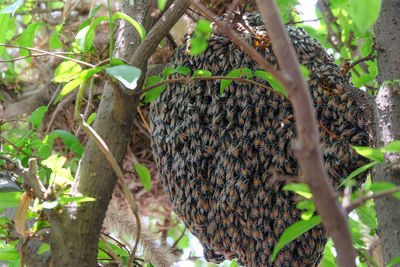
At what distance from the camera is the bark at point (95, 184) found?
736 mm

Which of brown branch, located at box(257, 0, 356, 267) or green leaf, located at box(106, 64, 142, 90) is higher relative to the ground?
green leaf, located at box(106, 64, 142, 90)

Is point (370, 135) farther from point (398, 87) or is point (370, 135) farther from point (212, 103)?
point (212, 103)

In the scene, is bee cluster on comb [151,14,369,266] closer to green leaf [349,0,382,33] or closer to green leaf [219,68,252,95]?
green leaf [219,68,252,95]

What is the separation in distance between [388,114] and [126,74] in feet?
1.57

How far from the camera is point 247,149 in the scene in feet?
3.04

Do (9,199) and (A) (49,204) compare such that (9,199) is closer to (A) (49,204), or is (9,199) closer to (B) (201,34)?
(A) (49,204)

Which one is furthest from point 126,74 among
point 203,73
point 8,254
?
point 8,254

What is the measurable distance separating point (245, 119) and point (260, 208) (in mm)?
178

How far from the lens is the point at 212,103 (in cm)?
98

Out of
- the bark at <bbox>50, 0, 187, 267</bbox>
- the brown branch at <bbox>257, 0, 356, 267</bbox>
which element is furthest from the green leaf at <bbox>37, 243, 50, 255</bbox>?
the brown branch at <bbox>257, 0, 356, 267</bbox>

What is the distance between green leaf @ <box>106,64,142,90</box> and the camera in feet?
2.07

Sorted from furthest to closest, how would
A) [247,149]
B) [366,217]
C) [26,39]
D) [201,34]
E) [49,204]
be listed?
[26,39] → [247,149] → [366,217] → [49,204] → [201,34]

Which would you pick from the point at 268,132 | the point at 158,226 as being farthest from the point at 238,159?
the point at 158,226

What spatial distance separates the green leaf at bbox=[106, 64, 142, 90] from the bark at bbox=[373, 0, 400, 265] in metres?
0.44
